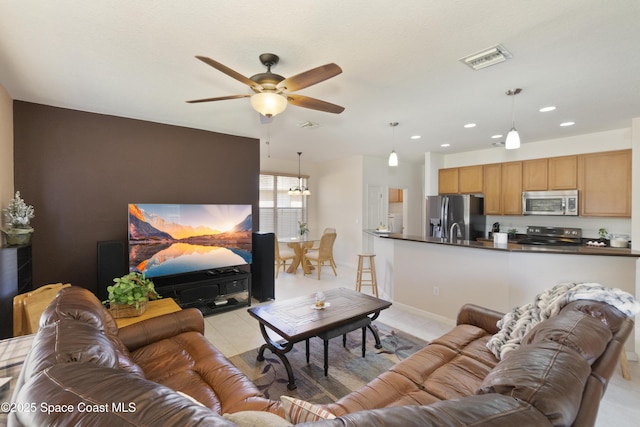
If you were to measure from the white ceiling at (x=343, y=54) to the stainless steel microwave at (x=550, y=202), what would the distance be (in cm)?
132

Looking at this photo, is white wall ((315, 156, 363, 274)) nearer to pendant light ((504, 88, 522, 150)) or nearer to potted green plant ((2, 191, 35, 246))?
pendant light ((504, 88, 522, 150))

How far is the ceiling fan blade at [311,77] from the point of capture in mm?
1777

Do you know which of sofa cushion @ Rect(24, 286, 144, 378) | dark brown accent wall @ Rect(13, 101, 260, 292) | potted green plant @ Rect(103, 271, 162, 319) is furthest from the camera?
dark brown accent wall @ Rect(13, 101, 260, 292)

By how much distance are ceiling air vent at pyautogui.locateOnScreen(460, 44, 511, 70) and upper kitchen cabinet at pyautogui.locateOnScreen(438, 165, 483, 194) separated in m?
3.95

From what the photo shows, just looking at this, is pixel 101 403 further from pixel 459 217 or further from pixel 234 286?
pixel 459 217

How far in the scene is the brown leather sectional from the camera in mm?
669

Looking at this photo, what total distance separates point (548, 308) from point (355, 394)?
130 centimetres

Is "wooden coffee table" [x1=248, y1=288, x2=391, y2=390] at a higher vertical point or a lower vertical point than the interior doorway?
lower

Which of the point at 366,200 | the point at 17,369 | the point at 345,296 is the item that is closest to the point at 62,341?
the point at 17,369

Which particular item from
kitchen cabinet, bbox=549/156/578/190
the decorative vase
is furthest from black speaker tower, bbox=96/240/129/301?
kitchen cabinet, bbox=549/156/578/190

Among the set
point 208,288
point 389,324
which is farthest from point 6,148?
point 389,324

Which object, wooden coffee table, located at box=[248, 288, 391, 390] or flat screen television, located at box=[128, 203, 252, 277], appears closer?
wooden coffee table, located at box=[248, 288, 391, 390]

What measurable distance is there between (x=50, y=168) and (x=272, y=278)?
3061mm

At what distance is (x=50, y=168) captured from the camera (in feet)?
10.6
